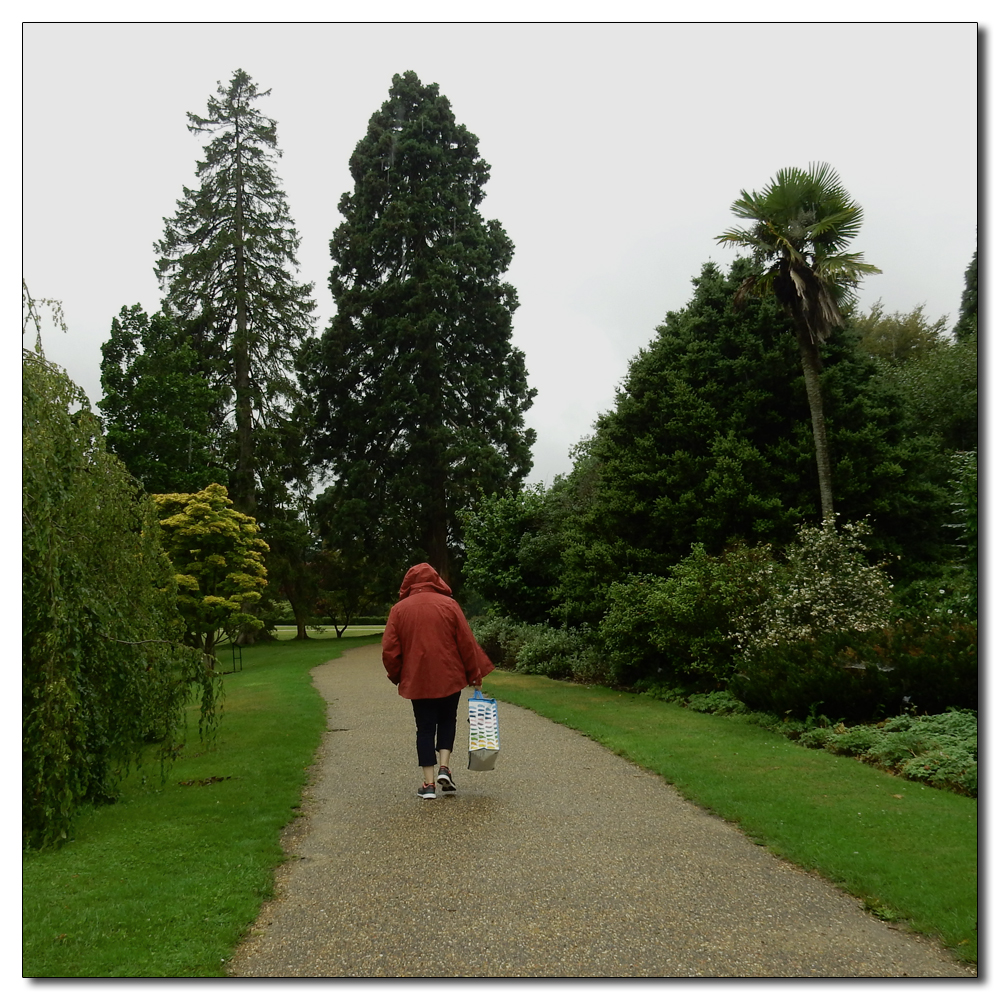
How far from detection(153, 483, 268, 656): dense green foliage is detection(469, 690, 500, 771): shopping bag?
1480 centimetres

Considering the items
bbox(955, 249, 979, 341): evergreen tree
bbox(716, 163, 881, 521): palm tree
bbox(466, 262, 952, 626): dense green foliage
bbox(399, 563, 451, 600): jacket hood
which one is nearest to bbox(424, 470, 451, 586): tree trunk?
bbox(466, 262, 952, 626): dense green foliage

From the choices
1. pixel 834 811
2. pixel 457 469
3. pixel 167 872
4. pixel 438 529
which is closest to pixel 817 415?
pixel 834 811

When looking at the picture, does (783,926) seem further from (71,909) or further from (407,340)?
(407,340)

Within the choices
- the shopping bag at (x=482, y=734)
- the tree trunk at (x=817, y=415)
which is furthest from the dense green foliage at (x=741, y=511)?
the shopping bag at (x=482, y=734)

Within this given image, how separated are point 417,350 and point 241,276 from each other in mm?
8102

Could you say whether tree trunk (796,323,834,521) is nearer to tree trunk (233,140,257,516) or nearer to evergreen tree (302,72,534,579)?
evergreen tree (302,72,534,579)

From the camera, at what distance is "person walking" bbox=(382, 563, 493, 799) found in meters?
5.80

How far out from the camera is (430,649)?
5.85 meters

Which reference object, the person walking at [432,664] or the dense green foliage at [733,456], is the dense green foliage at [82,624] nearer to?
the person walking at [432,664]

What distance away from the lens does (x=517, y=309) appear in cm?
3156

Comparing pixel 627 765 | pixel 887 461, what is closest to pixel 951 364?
pixel 887 461

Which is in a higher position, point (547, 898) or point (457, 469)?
point (457, 469)

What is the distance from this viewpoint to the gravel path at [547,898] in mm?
3295

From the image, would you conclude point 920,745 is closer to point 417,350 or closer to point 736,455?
point 736,455
